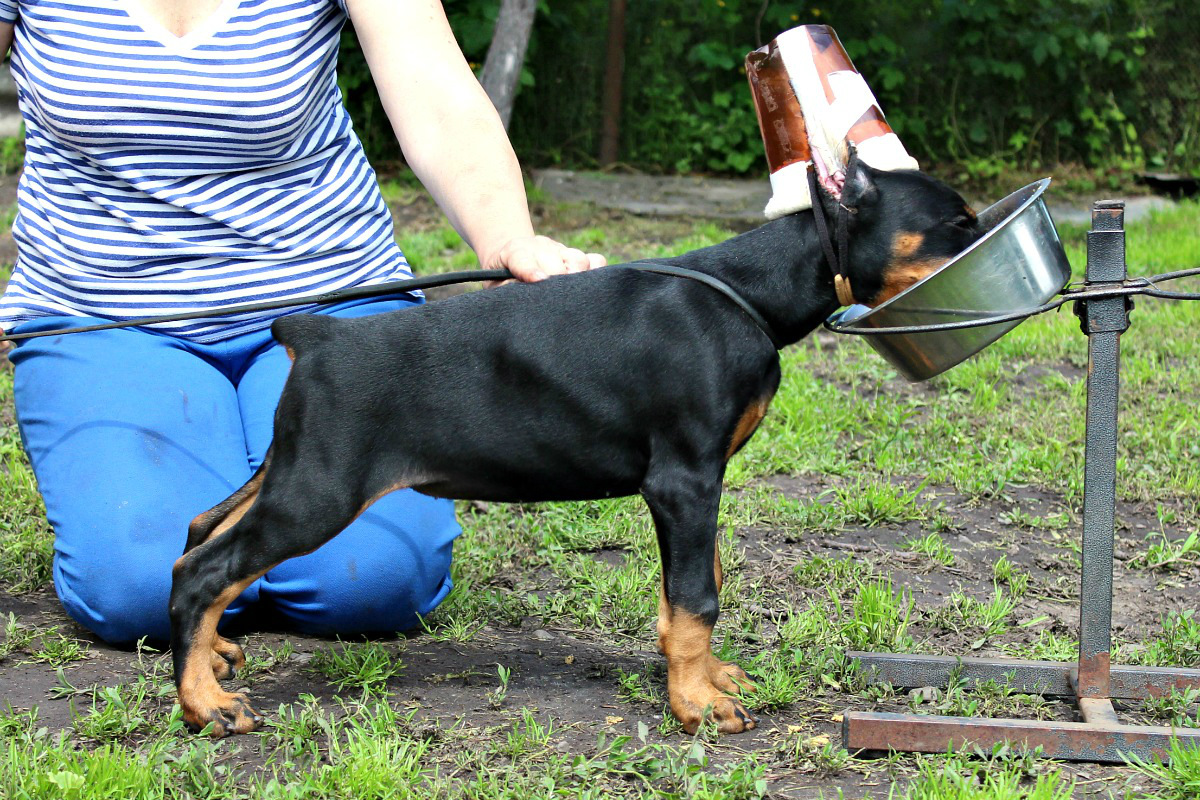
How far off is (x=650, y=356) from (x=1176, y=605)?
6.07 feet

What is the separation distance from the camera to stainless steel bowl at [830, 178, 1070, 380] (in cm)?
238

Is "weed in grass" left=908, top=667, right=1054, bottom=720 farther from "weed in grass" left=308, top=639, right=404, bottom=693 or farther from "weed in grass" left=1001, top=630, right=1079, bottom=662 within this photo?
"weed in grass" left=308, top=639, right=404, bottom=693

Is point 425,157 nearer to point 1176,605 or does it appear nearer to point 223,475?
point 223,475

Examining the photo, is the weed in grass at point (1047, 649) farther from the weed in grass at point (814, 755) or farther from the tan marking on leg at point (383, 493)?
the tan marking on leg at point (383, 493)

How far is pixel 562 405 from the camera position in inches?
103

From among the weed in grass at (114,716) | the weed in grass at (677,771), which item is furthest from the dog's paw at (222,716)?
the weed in grass at (677,771)

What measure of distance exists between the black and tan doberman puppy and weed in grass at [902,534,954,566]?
3.99 ft

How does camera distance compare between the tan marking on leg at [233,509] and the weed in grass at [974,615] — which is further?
the weed in grass at [974,615]

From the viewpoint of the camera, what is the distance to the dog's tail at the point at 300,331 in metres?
2.64

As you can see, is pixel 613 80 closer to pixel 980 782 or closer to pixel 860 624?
pixel 860 624

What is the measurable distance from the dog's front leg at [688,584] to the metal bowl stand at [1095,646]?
319 mm

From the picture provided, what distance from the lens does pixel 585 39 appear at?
32.9 ft

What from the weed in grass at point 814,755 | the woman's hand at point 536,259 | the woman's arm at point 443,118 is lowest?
the weed in grass at point 814,755

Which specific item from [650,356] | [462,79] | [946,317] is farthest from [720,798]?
[462,79]
